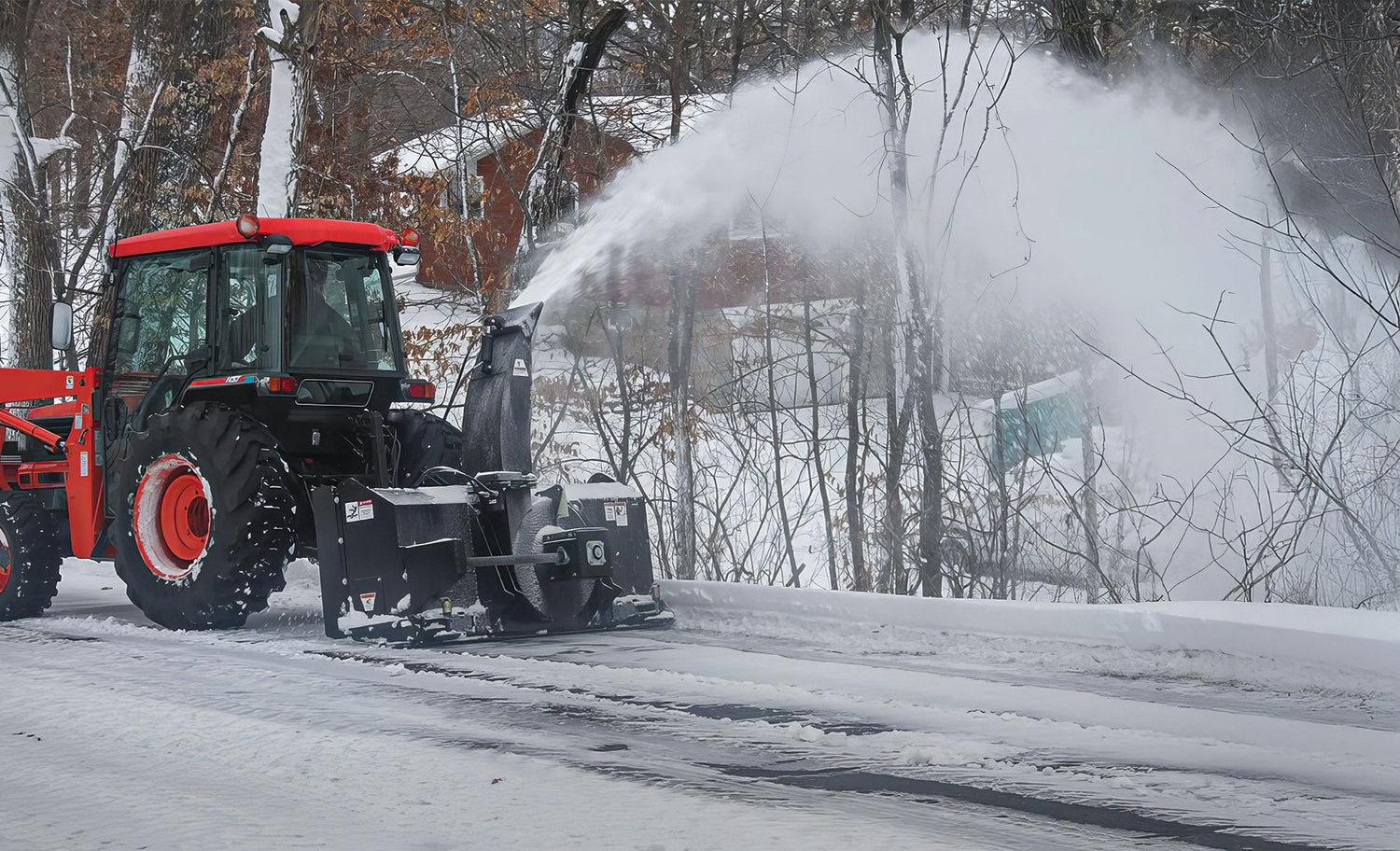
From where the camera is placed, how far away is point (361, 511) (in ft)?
22.0

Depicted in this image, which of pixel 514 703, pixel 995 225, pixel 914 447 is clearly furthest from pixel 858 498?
pixel 514 703

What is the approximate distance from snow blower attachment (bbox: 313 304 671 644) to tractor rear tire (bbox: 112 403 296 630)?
0.58 metres

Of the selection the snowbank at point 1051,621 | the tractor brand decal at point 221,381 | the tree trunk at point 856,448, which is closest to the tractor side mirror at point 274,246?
the tractor brand decal at point 221,381

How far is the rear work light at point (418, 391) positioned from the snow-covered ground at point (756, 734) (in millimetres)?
1655

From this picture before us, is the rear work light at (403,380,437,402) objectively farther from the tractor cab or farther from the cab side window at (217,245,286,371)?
the cab side window at (217,245,286,371)

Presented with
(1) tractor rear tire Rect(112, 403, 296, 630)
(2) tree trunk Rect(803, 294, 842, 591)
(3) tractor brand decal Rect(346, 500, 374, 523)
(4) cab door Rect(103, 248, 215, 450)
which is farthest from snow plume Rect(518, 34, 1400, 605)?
(3) tractor brand decal Rect(346, 500, 374, 523)

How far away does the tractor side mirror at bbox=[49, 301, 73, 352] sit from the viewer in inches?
290

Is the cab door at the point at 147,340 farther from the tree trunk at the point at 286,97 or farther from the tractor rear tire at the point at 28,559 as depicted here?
the tree trunk at the point at 286,97

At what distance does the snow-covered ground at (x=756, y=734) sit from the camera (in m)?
3.54

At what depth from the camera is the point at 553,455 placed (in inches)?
433

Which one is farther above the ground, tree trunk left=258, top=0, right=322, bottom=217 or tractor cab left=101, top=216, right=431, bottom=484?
tree trunk left=258, top=0, right=322, bottom=217

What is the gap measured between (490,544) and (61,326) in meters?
2.65

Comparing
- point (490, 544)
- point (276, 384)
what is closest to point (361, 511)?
point (490, 544)

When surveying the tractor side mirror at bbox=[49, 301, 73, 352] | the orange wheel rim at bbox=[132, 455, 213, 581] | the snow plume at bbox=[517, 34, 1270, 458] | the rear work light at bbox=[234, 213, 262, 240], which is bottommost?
the orange wheel rim at bbox=[132, 455, 213, 581]
